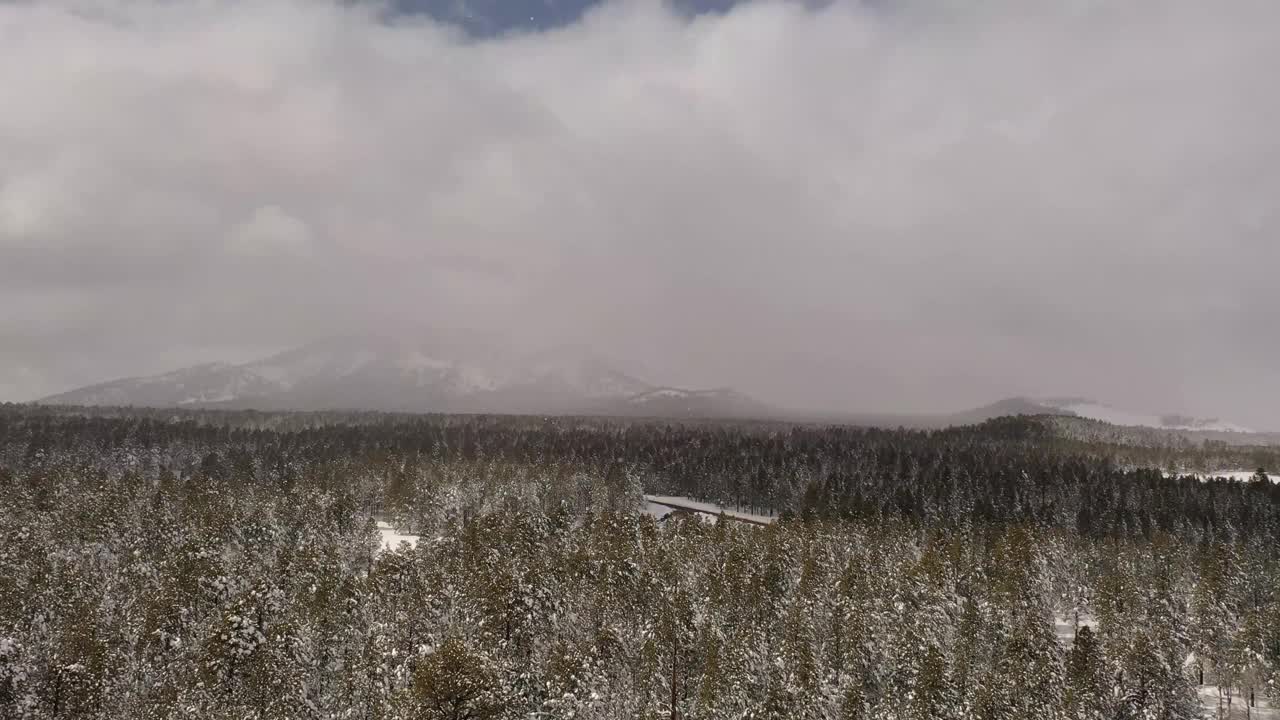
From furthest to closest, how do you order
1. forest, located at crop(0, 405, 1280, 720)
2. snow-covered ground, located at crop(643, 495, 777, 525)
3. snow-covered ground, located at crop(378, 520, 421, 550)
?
snow-covered ground, located at crop(643, 495, 777, 525) → snow-covered ground, located at crop(378, 520, 421, 550) → forest, located at crop(0, 405, 1280, 720)

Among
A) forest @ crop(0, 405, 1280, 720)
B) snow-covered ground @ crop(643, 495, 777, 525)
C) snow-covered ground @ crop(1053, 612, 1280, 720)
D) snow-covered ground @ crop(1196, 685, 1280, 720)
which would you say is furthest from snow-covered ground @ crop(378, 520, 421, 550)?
snow-covered ground @ crop(1196, 685, 1280, 720)

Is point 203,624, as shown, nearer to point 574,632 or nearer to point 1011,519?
point 574,632

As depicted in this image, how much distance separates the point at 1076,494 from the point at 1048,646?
434 ft

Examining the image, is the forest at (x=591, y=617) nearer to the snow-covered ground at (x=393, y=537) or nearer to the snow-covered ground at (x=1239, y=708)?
the snow-covered ground at (x=1239, y=708)

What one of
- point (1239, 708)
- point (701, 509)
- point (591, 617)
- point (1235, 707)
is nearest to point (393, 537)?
point (591, 617)

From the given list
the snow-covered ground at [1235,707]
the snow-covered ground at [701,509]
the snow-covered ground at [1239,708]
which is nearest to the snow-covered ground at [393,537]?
the snow-covered ground at [701,509]

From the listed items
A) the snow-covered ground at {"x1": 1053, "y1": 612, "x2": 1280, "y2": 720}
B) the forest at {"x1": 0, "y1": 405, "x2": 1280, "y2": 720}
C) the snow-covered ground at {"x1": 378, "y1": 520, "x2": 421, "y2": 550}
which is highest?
the forest at {"x1": 0, "y1": 405, "x2": 1280, "y2": 720}

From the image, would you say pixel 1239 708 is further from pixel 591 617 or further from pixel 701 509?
pixel 701 509

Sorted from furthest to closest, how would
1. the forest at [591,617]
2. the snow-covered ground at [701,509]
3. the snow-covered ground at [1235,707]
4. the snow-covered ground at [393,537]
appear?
the snow-covered ground at [701,509] → the snow-covered ground at [393,537] → the snow-covered ground at [1235,707] → the forest at [591,617]

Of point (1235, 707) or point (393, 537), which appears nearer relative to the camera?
point (1235, 707)

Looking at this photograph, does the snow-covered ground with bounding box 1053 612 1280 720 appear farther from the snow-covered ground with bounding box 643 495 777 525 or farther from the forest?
the snow-covered ground with bounding box 643 495 777 525

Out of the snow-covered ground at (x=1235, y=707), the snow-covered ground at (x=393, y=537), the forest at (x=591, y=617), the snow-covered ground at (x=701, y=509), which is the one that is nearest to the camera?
the forest at (x=591, y=617)

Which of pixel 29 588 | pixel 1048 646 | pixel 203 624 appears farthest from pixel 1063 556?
pixel 29 588

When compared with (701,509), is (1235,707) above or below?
below
